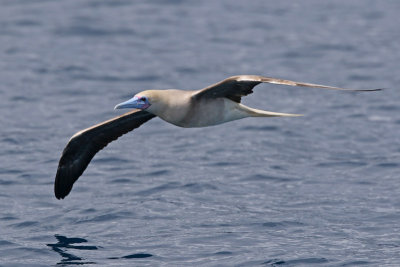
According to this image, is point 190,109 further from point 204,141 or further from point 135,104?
point 204,141

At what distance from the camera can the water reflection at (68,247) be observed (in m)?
15.1

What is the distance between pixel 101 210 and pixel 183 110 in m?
3.42

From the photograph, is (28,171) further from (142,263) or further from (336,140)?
(336,140)

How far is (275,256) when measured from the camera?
1500 centimetres

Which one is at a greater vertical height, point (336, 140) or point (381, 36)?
point (381, 36)

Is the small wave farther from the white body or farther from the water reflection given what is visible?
the water reflection

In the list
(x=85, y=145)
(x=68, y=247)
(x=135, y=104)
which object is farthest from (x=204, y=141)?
(x=135, y=104)

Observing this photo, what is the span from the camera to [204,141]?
835 inches

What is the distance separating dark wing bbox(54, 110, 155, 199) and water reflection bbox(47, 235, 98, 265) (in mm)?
1627

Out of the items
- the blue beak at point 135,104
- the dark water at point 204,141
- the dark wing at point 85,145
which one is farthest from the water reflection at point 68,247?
the blue beak at point 135,104

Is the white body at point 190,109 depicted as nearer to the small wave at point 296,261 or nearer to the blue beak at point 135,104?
the blue beak at point 135,104

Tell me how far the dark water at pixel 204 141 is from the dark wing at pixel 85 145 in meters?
0.50

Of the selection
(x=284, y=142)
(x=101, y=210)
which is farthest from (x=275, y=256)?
(x=284, y=142)

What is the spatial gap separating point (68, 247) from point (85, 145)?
2.36 meters
